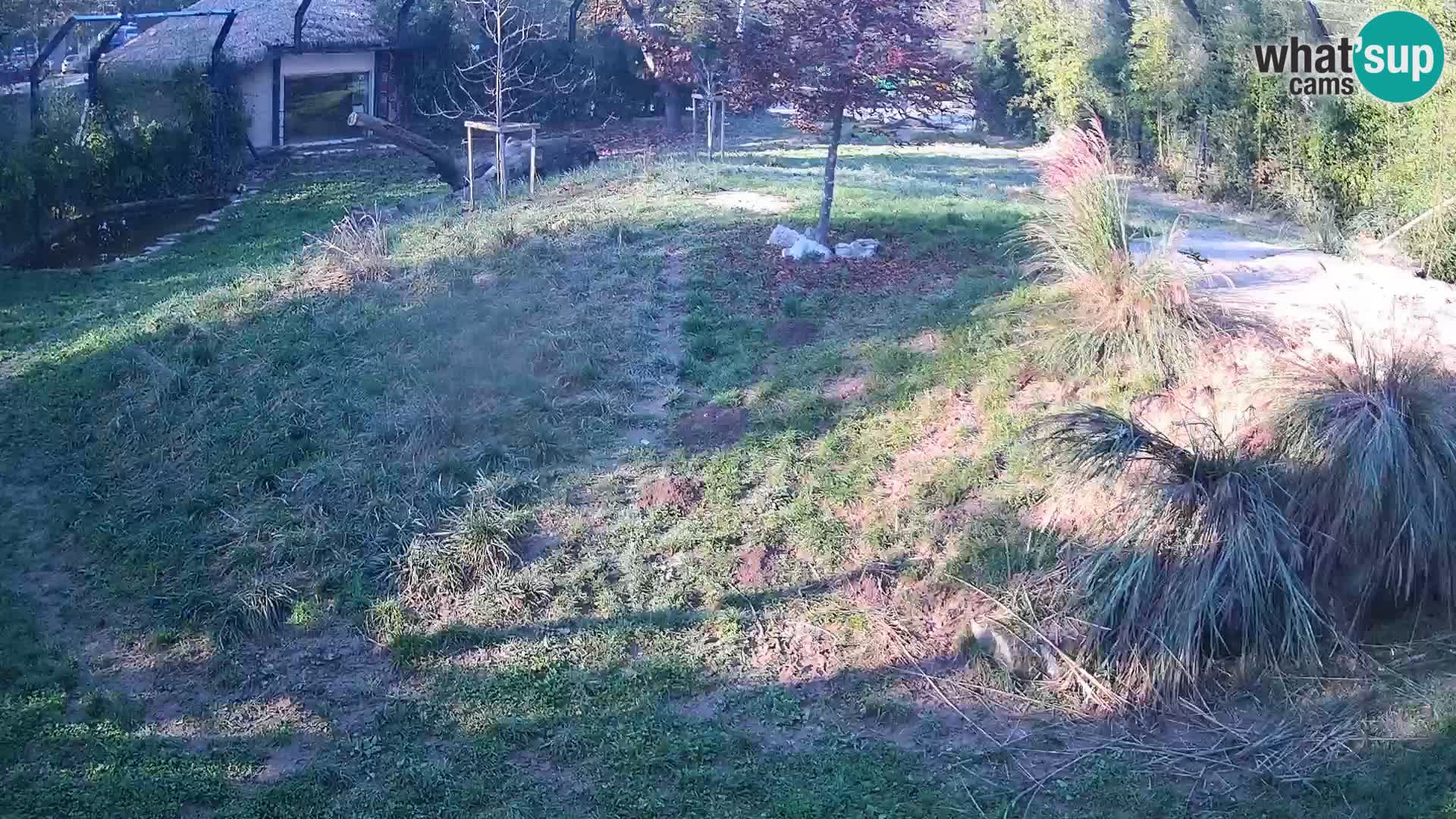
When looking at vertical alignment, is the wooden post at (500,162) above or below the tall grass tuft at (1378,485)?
above

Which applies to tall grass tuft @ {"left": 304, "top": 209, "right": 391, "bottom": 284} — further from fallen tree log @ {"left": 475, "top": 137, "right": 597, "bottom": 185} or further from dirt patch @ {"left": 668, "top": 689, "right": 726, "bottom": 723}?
dirt patch @ {"left": 668, "top": 689, "right": 726, "bottom": 723}

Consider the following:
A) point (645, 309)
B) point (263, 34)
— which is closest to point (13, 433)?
point (645, 309)

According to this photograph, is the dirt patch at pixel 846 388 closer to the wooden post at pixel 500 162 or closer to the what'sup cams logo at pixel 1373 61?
the what'sup cams logo at pixel 1373 61

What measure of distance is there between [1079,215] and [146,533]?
578 centimetres

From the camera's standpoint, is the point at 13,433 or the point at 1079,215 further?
the point at 13,433

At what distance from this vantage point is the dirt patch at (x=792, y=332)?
27.6 feet

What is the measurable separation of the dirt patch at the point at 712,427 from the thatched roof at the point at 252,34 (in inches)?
472

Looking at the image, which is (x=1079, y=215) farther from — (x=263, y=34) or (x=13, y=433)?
(x=263, y=34)

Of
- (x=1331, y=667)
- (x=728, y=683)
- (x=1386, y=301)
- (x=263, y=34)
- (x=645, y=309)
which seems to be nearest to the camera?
(x=1331, y=667)

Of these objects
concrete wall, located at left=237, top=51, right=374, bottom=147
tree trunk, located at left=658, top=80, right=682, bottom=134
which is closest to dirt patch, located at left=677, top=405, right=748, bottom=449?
concrete wall, located at left=237, top=51, right=374, bottom=147

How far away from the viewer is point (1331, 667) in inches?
198

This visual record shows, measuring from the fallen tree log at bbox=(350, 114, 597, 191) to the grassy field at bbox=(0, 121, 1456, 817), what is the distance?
435cm

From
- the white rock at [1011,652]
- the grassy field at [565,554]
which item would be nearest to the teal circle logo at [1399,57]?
the grassy field at [565,554]

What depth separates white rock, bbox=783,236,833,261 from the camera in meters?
9.84
